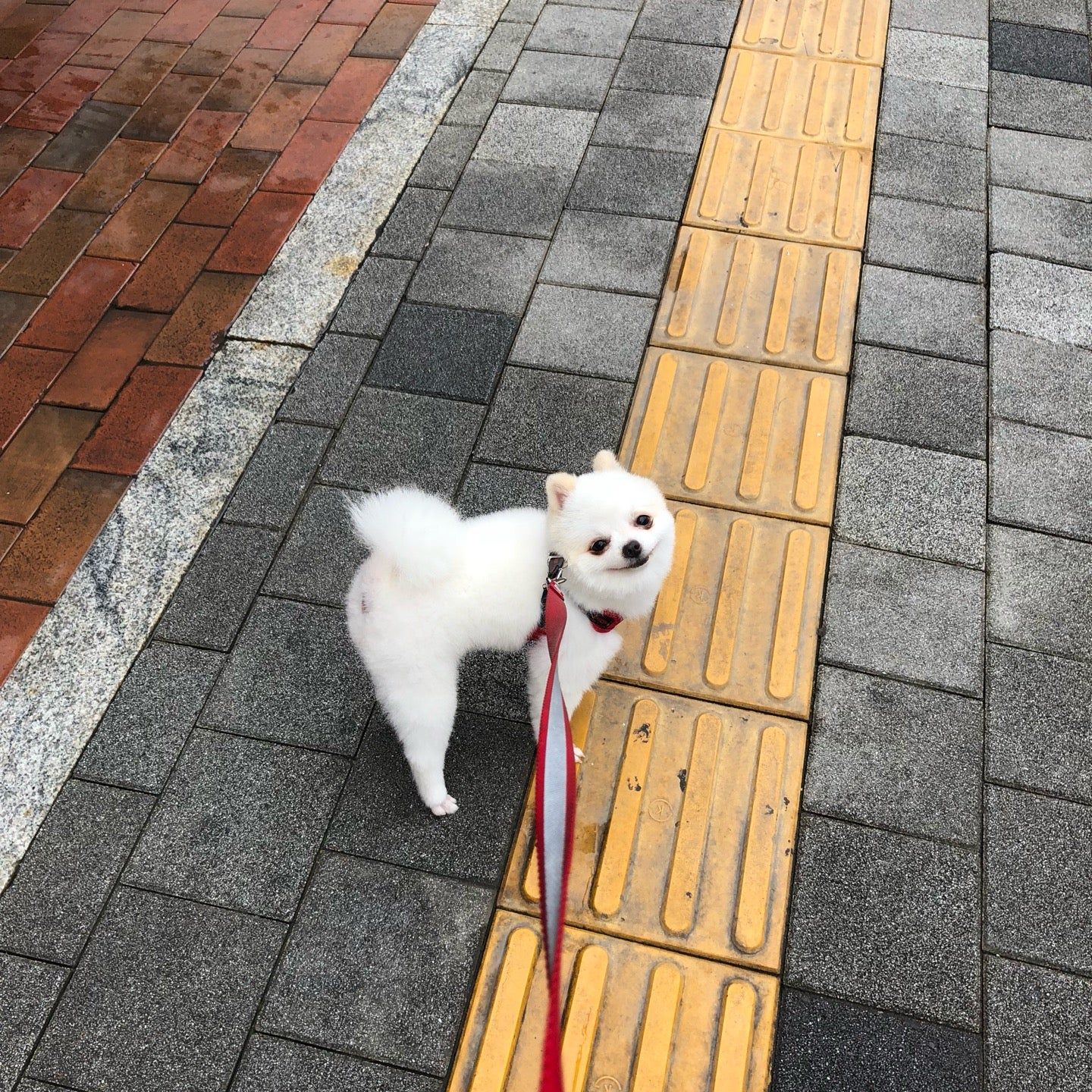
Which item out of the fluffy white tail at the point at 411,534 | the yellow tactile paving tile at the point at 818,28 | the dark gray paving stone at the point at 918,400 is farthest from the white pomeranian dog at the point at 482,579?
the yellow tactile paving tile at the point at 818,28

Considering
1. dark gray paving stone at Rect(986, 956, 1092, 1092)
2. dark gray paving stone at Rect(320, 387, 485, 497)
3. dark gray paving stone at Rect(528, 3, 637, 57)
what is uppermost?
dark gray paving stone at Rect(528, 3, 637, 57)

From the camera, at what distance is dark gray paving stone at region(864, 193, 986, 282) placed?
416 cm

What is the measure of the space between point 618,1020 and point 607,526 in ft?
4.68

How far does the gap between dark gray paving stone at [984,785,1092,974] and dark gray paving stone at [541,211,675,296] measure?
264cm

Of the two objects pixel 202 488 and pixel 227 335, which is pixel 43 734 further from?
pixel 227 335

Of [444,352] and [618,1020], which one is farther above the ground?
[444,352]

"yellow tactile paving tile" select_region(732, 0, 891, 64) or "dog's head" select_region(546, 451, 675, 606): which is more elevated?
"yellow tactile paving tile" select_region(732, 0, 891, 64)

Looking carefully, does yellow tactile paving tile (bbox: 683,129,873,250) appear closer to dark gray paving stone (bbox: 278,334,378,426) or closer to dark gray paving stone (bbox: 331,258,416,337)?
dark gray paving stone (bbox: 331,258,416,337)

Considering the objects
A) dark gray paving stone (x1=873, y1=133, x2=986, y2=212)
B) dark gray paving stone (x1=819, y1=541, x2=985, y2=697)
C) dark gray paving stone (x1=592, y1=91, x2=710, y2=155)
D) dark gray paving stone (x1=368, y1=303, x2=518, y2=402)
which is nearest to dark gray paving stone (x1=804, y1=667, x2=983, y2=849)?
dark gray paving stone (x1=819, y1=541, x2=985, y2=697)

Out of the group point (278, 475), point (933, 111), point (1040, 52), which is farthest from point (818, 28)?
point (278, 475)

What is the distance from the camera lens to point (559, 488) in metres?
2.30

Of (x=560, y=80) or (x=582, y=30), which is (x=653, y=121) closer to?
(x=560, y=80)

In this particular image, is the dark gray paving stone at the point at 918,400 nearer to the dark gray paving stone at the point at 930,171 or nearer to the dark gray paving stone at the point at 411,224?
the dark gray paving stone at the point at 930,171

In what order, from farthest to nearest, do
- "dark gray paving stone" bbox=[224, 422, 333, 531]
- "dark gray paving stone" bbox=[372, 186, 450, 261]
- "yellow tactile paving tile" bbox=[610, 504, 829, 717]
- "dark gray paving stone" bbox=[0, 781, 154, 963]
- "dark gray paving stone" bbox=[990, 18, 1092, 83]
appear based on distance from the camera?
"dark gray paving stone" bbox=[990, 18, 1092, 83], "dark gray paving stone" bbox=[372, 186, 450, 261], "dark gray paving stone" bbox=[224, 422, 333, 531], "yellow tactile paving tile" bbox=[610, 504, 829, 717], "dark gray paving stone" bbox=[0, 781, 154, 963]
